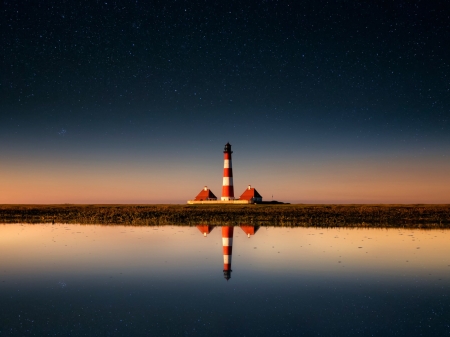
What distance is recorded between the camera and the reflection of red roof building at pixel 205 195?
82400 millimetres

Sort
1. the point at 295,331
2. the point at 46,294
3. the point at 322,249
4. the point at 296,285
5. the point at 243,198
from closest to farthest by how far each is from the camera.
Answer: the point at 295,331, the point at 46,294, the point at 296,285, the point at 322,249, the point at 243,198

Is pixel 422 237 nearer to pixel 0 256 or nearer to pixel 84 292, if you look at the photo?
pixel 84 292

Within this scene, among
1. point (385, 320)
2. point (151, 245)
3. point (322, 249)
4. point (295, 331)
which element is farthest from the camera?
point (151, 245)

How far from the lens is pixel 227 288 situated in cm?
1359

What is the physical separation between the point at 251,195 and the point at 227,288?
217 feet

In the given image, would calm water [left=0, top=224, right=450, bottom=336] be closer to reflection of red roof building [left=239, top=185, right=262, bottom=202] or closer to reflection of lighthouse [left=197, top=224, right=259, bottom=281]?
reflection of lighthouse [left=197, top=224, right=259, bottom=281]

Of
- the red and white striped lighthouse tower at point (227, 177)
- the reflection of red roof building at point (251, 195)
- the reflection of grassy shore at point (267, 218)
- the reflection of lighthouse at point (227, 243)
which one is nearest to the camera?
the reflection of lighthouse at point (227, 243)

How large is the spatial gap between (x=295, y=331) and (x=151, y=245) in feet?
51.4

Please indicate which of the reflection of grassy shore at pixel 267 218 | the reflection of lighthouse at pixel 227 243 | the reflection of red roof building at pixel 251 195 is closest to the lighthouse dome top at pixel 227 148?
the reflection of red roof building at pixel 251 195

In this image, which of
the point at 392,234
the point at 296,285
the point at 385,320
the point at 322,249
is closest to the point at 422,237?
the point at 392,234

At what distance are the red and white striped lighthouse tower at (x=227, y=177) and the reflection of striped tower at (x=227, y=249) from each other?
42.4 meters

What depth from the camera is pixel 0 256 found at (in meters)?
20.3

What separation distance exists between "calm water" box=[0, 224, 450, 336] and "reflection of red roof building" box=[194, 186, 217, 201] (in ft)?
188

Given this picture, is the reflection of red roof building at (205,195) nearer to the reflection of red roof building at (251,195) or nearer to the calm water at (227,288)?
the reflection of red roof building at (251,195)
